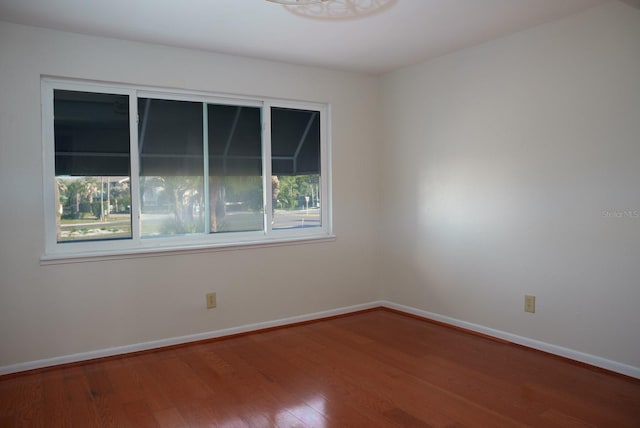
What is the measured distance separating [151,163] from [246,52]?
1.17m

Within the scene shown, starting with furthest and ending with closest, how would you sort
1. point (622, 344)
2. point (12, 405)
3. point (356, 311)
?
point (356, 311) < point (622, 344) < point (12, 405)

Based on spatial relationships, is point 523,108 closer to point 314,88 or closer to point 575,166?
point 575,166

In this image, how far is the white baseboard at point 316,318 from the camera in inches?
122

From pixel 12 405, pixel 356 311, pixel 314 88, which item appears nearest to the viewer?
pixel 12 405

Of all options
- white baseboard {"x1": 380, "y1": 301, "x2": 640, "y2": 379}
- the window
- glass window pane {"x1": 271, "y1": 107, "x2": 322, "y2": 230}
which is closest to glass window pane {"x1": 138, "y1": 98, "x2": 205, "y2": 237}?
the window

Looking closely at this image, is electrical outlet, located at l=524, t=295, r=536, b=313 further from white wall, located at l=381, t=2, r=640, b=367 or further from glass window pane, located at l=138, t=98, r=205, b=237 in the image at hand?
glass window pane, located at l=138, t=98, r=205, b=237

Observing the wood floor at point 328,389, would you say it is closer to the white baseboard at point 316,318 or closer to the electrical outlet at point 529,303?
the white baseboard at point 316,318

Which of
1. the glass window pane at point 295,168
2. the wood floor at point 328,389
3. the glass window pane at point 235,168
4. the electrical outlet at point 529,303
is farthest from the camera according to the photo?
the glass window pane at point 295,168

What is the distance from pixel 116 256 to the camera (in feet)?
11.4

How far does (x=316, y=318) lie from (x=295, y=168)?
4.60ft

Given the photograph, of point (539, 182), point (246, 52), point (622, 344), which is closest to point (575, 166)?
point (539, 182)

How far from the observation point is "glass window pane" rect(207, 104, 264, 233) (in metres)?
3.96

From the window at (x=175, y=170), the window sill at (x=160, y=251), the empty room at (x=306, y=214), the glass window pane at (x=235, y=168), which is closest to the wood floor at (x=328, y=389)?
the empty room at (x=306, y=214)

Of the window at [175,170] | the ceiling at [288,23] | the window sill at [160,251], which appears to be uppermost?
the ceiling at [288,23]
